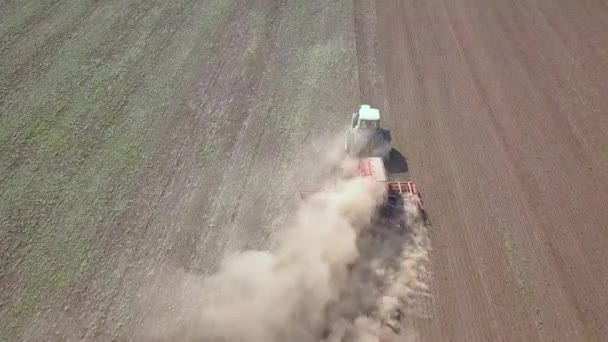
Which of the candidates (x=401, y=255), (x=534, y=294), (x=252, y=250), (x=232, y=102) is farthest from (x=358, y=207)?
(x=232, y=102)

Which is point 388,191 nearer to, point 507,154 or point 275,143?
point 275,143

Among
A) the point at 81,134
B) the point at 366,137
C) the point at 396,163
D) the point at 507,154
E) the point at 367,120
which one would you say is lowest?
the point at 507,154

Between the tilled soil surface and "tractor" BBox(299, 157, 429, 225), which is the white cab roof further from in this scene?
the tilled soil surface

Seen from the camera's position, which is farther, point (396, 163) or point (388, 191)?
point (396, 163)

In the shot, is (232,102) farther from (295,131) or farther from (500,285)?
(500,285)

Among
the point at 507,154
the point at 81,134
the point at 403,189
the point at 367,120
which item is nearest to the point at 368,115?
the point at 367,120

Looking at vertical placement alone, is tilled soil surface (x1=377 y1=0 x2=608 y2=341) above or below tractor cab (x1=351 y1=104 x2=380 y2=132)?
below

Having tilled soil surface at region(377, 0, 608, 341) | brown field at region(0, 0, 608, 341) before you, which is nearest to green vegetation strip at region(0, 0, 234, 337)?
brown field at region(0, 0, 608, 341)
